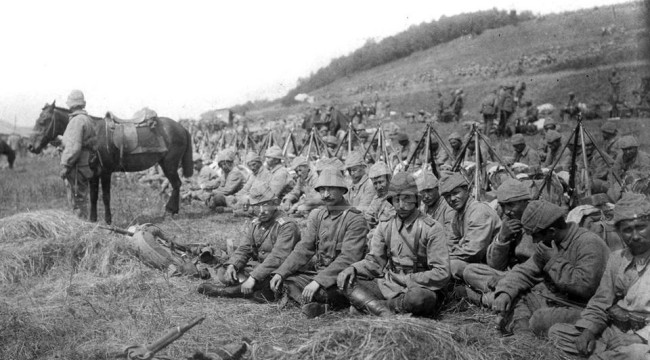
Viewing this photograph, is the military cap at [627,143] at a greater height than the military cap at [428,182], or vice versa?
the military cap at [627,143]

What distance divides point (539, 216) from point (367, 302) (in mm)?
1639

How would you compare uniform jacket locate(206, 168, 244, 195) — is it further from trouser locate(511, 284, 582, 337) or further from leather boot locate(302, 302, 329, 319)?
trouser locate(511, 284, 582, 337)

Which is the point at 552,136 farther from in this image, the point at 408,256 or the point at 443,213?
the point at 408,256

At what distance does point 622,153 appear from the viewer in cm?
833

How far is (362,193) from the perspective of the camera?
320 inches

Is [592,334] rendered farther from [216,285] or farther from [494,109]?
[494,109]

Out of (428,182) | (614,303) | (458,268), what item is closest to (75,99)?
(428,182)

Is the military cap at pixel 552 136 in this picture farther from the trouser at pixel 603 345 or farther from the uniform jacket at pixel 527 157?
the trouser at pixel 603 345

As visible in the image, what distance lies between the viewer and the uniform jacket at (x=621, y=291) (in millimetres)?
3748

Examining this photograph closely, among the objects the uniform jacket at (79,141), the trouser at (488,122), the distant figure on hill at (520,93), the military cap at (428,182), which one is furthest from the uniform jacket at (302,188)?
the distant figure on hill at (520,93)

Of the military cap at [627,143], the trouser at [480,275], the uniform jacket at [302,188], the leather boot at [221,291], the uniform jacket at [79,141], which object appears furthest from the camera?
the uniform jacket at [302,188]

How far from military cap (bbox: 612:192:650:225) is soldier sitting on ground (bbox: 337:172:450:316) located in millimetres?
1489

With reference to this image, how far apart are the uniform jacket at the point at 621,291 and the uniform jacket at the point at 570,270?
0.77ft

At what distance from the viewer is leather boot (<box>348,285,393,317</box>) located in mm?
4832
